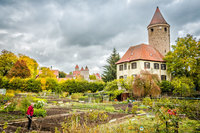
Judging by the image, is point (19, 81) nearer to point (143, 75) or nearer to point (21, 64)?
point (21, 64)

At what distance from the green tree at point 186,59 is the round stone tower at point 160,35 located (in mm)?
4585

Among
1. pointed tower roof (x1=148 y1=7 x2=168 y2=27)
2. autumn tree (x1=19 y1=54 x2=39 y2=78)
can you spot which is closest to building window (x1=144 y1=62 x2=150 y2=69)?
pointed tower roof (x1=148 y1=7 x2=168 y2=27)

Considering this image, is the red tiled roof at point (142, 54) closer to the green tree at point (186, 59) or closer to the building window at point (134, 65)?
the building window at point (134, 65)

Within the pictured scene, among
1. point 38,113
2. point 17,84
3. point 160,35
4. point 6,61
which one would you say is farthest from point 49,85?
point 160,35


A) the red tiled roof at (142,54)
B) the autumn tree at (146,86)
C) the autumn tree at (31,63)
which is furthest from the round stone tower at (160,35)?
the autumn tree at (31,63)

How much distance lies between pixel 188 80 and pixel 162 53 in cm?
997

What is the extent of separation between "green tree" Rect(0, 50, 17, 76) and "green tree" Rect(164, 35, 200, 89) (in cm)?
4120

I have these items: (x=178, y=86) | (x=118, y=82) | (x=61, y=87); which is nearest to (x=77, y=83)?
(x=61, y=87)

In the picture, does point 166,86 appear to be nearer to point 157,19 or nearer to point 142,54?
point 142,54

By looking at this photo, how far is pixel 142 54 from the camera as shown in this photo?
31203mm

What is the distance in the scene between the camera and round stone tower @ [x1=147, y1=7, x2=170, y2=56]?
3516cm

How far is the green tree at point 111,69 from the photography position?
38.2 meters

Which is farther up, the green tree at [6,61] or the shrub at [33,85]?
the green tree at [6,61]

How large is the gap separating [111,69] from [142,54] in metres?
9.54
